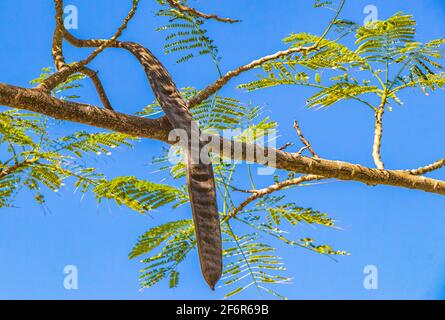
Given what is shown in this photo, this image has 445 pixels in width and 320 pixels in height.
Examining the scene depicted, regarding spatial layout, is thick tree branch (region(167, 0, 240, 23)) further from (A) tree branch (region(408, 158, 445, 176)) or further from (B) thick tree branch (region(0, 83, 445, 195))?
(A) tree branch (region(408, 158, 445, 176))

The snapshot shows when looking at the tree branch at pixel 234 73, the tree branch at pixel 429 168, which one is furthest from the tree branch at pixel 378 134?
the tree branch at pixel 234 73

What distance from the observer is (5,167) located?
263 centimetres

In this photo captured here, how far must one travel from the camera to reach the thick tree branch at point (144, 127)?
1.62 metres

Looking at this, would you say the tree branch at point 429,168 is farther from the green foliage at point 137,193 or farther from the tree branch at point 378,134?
the green foliage at point 137,193

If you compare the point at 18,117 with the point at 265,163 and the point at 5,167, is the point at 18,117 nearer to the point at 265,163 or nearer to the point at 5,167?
the point at 5,167

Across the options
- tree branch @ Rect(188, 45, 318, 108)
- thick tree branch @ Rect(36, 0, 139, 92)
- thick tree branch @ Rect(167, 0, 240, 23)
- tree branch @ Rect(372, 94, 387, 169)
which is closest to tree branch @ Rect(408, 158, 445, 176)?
tree branch @ Rect(372, 94, 387, 169)

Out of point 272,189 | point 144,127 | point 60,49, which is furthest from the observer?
point 272,189

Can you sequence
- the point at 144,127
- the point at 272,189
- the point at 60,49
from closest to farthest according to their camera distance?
the point at 144,127 → the point at 60,49 → the point at 272,189

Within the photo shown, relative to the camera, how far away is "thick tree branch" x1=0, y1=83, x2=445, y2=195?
1.62 meters

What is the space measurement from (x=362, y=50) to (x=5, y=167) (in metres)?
1.72

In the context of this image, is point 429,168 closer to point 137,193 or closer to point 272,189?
point 272,189

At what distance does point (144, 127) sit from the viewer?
1.72 m

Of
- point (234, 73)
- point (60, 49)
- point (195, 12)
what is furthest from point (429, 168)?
Result: point (60, 49)

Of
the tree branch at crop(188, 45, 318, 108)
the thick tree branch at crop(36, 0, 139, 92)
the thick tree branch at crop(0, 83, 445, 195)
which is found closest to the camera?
the thick tree branch at crop(0, 83, 445, 195)
